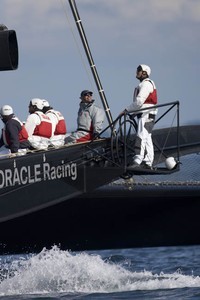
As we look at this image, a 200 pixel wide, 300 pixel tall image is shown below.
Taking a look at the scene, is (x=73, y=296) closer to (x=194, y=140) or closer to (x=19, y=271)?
(x=19, y=271)

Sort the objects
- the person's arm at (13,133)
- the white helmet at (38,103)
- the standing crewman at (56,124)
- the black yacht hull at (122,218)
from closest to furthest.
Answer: the person's arm at (13,133) → the white helmet at (38,103) → the standing crewman at (56,124) → the black yacht hull at (122,218)

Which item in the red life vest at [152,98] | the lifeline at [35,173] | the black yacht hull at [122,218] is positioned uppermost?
the red life vest at [152,98]

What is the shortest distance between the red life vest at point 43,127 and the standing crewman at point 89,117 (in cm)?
46

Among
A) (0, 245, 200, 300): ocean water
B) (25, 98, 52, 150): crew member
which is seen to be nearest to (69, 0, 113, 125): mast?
(25, 98, 52, 150): crew member

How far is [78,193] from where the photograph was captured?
1570 centimetres

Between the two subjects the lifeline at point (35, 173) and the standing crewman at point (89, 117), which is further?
the standing crewman at point (89, 117)

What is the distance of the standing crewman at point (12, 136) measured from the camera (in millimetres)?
15484

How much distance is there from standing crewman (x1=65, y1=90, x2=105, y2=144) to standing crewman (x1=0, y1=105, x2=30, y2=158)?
82 cm

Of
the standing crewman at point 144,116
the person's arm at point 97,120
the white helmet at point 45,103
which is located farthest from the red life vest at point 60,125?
the standing crewman at point 144,116

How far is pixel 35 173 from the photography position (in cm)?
1535

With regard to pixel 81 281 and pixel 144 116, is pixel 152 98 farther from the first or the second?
pixel 81 281

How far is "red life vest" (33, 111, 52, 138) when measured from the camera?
16.0m

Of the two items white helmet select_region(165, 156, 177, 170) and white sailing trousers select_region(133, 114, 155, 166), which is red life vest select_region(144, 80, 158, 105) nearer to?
white sailing trousers select_region(133, 114, 155, 166)

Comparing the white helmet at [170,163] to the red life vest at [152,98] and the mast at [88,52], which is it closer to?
the red life vest at [152,98]
